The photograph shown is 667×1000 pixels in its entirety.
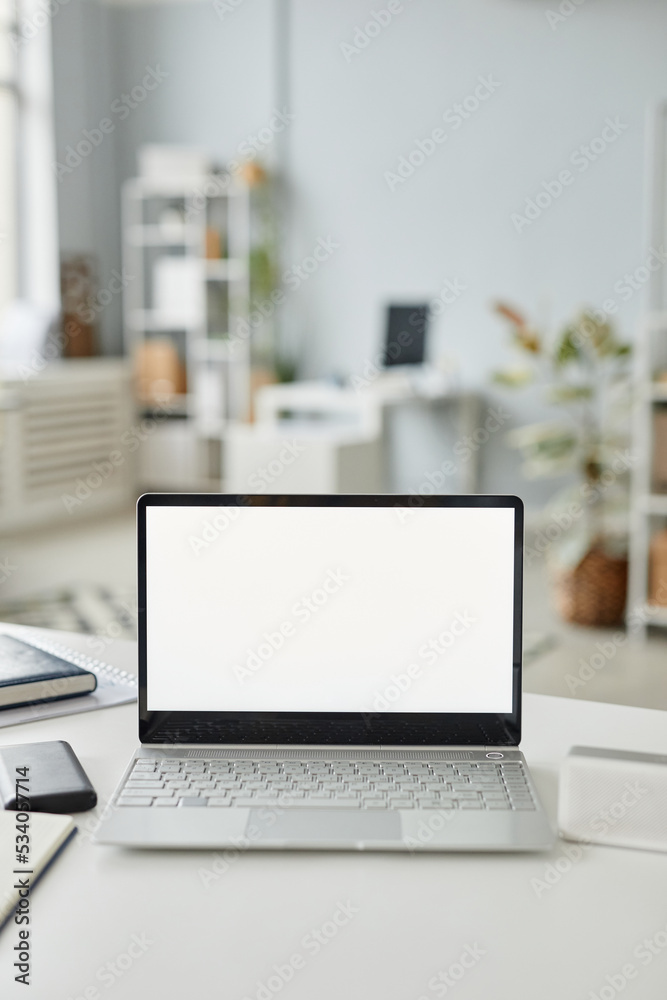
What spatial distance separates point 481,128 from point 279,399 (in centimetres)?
156

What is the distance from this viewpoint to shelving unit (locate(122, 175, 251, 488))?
18.2ft

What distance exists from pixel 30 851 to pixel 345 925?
26cm

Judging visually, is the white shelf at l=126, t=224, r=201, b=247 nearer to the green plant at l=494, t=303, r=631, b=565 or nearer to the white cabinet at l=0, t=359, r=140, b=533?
the white cabinet at l=0, t=359, r=140, b=533

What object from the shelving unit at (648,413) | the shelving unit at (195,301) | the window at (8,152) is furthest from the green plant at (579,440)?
the window at (8,152)

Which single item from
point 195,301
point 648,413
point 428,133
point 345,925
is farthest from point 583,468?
point 345,925

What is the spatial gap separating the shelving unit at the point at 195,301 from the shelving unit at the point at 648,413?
8.03ft

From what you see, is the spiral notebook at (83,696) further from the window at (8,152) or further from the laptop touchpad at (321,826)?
the window at (8,152)

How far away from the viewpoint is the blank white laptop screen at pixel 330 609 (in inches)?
39.9

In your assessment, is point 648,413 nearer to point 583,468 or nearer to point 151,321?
point 583,468

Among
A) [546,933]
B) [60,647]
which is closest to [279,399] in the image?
[60,647]

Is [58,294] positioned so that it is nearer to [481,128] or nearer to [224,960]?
[481,128]

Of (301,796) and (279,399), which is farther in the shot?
(279,399)

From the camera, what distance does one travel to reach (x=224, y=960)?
0.72 m

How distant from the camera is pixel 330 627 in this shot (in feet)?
3.35
